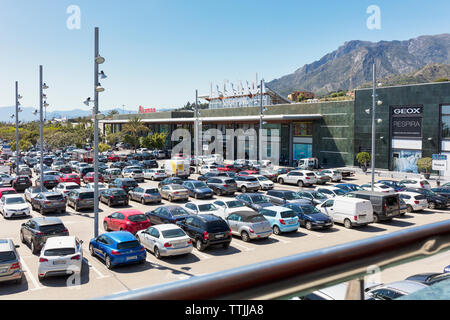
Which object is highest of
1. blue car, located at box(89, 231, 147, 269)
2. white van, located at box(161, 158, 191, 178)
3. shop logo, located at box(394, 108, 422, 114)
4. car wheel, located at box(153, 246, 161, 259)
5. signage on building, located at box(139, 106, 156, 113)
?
signage on building, located at box(139, 106, 156, 113)

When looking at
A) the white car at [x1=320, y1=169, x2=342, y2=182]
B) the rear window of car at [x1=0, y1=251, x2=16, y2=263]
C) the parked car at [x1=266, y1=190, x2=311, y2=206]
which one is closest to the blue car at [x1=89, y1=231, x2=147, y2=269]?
the rear window of car at [x1=0, y1=251, x2=16, y2=263]

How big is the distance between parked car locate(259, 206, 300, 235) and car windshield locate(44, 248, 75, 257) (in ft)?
34.7

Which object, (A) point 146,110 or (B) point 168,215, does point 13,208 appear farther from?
(A) point 146,110

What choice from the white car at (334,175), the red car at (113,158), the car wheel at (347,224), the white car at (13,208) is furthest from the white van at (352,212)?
the red car at (113,158)

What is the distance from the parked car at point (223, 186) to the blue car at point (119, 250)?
16.3 m

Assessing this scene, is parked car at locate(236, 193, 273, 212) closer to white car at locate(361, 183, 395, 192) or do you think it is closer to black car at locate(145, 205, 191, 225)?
black car at locate(145, 205, 191, 225)

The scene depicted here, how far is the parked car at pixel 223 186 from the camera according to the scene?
104 ft

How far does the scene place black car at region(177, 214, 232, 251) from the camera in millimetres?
17500

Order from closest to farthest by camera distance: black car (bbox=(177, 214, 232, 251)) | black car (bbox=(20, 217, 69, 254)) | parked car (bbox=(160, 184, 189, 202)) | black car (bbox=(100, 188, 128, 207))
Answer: black car (bbox=(20, 217, 69, 254))
black car (bbox=(177, 214, 232, 251))
black car (bbox=(100, 188, 128, 207))
parked car (bbox=(160, 184, 189, 202))

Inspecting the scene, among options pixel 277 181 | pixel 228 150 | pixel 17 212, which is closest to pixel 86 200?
pixel 17 212

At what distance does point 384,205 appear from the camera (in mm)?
22750

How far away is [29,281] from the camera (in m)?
13.9

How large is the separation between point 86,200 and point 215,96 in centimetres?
7088

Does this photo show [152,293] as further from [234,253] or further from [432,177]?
[432,177]
